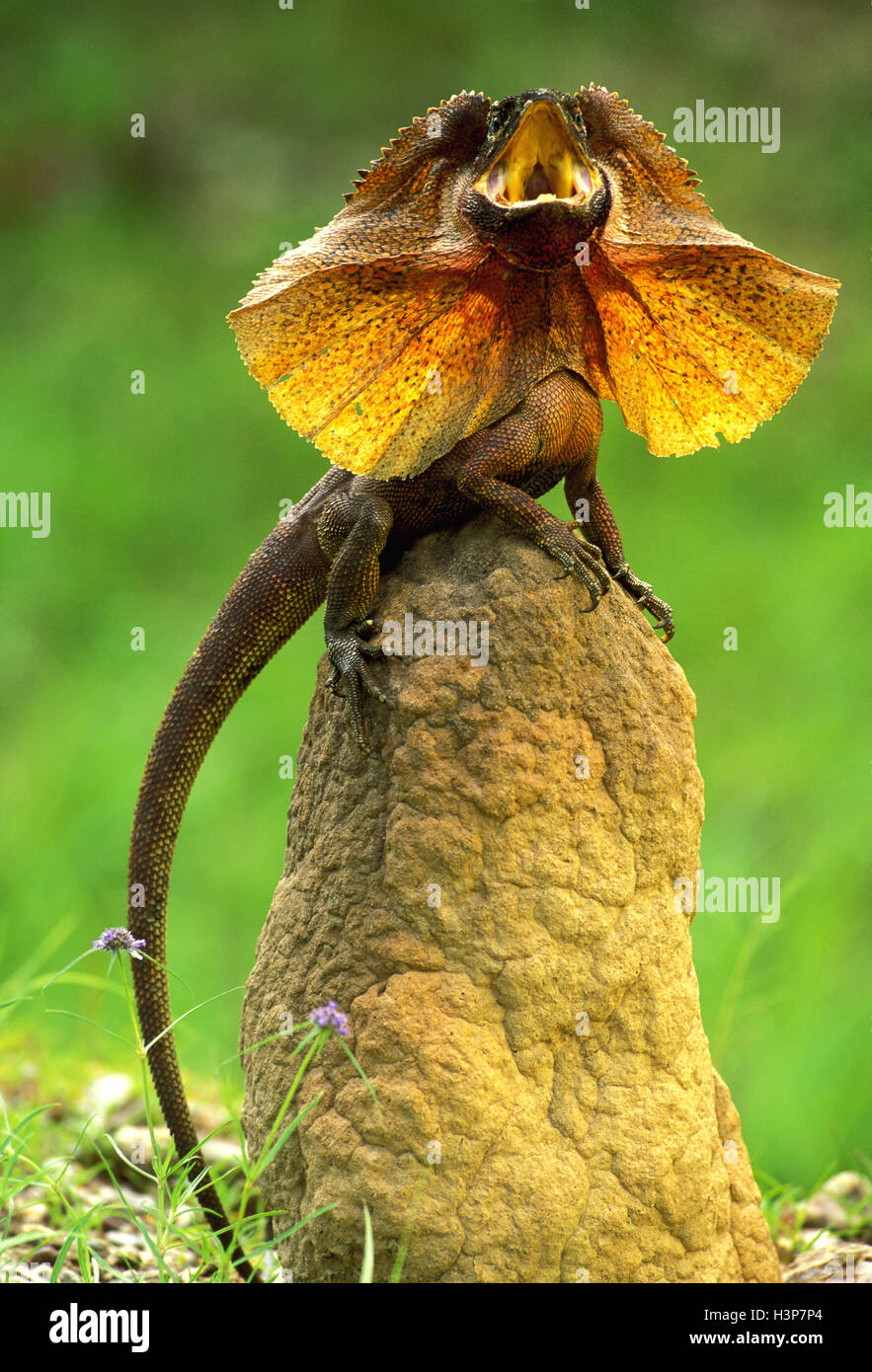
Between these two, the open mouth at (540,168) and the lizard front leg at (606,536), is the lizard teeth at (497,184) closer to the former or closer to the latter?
the open mouth at (540,168)

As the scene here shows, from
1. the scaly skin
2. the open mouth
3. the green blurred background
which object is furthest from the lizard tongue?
the green blurred background

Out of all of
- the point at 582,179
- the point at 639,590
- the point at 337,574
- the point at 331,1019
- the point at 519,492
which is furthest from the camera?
the point at 639,590

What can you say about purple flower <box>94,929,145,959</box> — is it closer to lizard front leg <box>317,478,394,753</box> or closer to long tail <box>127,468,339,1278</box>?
long tail <box>127,468,339,1278</box>

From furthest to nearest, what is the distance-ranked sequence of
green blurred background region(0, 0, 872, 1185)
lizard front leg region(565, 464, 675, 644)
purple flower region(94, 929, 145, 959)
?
green blurred background region(0, 0, 872, 1185), lizard front leg region(565, 464, 675, 644), purple flower region(94, 929, 145, 959)

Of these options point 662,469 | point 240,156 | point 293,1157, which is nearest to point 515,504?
point 293,1157

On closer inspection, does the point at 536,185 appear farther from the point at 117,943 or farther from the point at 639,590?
the point at 117,943

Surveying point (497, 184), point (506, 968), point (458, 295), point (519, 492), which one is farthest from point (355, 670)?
point (497, 184)
